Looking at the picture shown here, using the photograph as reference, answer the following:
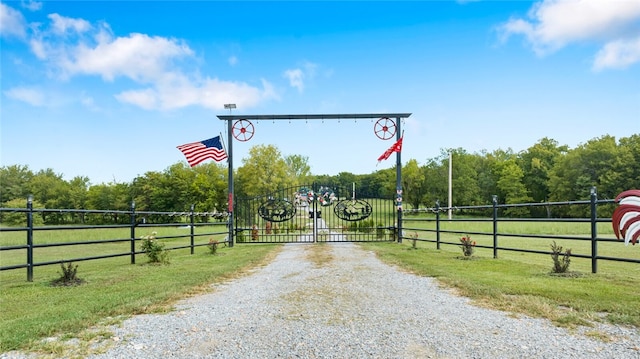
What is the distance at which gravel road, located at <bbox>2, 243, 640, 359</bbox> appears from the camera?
364 cm

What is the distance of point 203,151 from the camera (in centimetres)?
1433

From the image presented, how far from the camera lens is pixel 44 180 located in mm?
64500

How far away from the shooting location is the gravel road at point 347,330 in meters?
3.64

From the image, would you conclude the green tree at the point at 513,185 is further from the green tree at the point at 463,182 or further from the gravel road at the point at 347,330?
the gravel road at the point at 347,330

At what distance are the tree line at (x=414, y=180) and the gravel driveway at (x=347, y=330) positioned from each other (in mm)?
34494

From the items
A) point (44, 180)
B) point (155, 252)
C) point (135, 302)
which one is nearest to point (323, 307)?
point (135, 302)

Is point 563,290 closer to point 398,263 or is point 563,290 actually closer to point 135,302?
point 398,263

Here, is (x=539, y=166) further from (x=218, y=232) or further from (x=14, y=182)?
(x=14, y=182)

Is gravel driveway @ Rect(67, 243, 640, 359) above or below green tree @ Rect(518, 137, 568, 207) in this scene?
below

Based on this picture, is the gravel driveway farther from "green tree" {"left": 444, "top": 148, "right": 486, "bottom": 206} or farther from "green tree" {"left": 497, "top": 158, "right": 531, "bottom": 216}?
"green tree" {"left": 497, "top": 158, "right": 531, "bottom": 216}

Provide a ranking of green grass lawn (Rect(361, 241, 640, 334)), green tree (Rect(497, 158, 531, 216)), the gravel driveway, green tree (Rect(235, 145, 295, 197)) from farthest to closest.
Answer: green tree (Rect(497, 158, 531, 216)) < green tree (Rect(235, 145, 295, 197)) < green grass lawn (Rect(361, 241, 640, 334)) < the gravel driveway

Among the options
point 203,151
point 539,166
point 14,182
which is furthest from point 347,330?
point 14,182

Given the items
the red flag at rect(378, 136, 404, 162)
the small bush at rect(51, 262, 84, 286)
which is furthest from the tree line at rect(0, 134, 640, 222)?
the small bush at rect(51, 262, 84, 286)

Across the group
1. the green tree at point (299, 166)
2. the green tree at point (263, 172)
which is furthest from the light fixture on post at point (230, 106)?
the green tree at point (299, 166)
